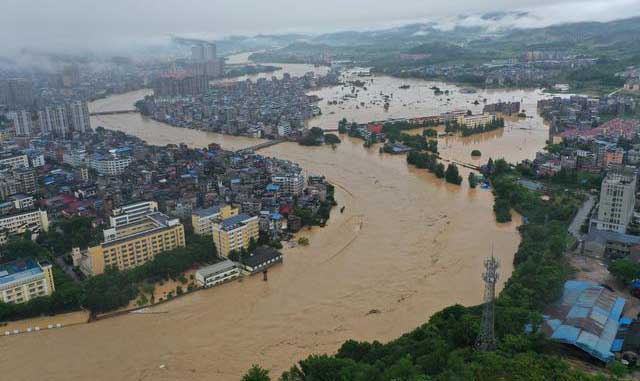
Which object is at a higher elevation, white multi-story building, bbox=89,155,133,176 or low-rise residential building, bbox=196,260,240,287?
white multi-story building, bbox=89,155,133,176

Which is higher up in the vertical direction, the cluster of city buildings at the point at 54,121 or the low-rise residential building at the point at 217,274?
the cluster of city buildings at the point at 54,121

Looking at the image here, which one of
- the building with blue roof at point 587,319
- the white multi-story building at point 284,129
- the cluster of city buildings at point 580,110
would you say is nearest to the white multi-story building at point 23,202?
the white multi-story building at point 284,129

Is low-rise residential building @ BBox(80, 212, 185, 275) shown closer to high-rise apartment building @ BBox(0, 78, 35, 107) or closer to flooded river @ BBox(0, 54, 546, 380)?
flooded river @ BBox(0, 54, 546, 380)

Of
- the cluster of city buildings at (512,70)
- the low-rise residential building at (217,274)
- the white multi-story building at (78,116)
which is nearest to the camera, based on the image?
the low-rise residential building at (217,274)

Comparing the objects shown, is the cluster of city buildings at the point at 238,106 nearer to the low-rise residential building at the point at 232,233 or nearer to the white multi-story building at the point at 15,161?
the white multi-story building at the point at 15,161

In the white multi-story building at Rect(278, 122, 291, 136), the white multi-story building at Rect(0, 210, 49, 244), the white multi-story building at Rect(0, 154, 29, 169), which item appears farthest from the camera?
the white multi-story building at Rect(278, 122, 291, 136)

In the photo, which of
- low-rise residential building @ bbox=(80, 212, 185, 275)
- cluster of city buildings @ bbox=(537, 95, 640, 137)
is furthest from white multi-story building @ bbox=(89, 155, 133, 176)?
cluster of city buildings @ bbox=(537, 95, 640, 137)
